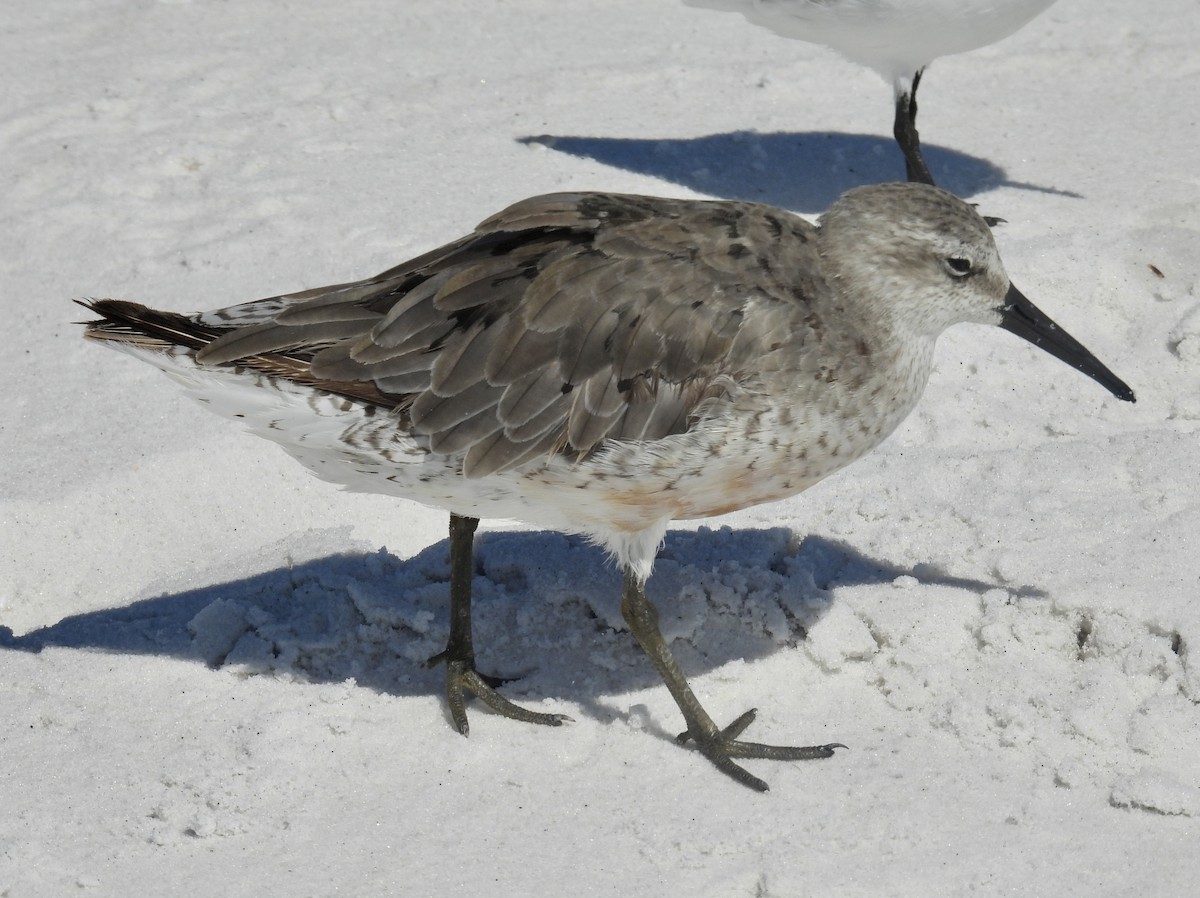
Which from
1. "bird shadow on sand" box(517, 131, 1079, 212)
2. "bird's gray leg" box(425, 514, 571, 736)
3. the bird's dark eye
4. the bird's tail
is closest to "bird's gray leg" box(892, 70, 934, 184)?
"bird shadow on sand" box(517, 131, 1079, 212)

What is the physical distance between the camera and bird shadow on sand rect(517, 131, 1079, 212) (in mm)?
7648

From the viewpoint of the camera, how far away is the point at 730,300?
13.5ft

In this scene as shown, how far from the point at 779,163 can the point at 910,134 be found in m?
0.70

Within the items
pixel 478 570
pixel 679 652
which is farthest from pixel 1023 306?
pixel 478 570

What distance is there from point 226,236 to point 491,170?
1.36 metres

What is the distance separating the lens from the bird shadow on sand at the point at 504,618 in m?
4.71

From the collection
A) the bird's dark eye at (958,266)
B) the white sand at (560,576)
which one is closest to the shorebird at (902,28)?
the white sand at (560,576)

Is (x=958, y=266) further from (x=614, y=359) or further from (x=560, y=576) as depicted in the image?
(x=560, y=576)

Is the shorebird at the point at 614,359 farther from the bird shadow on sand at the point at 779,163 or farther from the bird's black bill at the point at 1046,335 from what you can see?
the bird shadow on sand at the point at 779,163

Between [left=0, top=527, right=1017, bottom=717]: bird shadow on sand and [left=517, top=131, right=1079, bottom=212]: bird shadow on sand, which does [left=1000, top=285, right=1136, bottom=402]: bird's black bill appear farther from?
[left=517, top=131, right=1079, bottom=212]: bird shadow on sand

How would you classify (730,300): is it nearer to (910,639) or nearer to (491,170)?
(910,639)

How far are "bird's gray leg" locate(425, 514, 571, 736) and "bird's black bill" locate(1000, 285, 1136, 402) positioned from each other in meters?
1.79

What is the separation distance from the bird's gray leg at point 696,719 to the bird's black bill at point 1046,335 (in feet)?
4.63

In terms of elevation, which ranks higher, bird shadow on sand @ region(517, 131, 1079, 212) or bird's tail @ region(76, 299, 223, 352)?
bird's tail @ region(76, 299, 223, 352)
